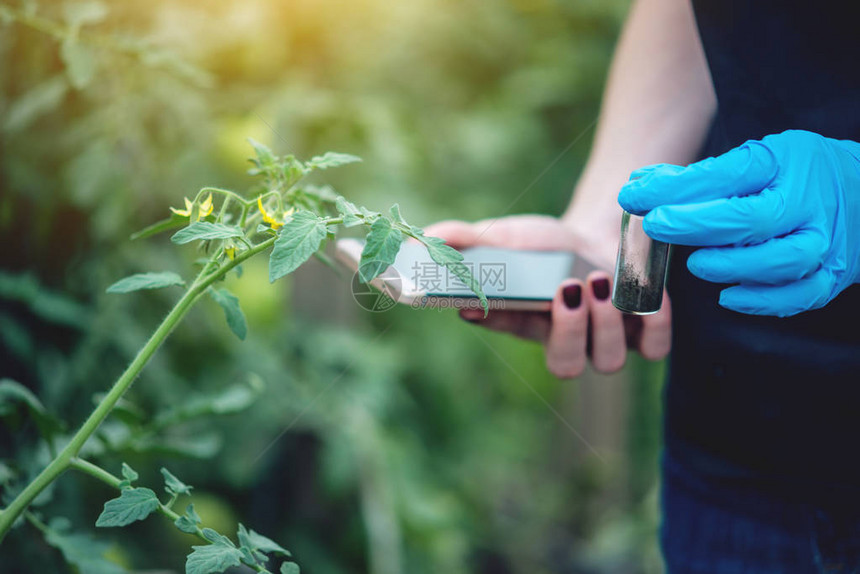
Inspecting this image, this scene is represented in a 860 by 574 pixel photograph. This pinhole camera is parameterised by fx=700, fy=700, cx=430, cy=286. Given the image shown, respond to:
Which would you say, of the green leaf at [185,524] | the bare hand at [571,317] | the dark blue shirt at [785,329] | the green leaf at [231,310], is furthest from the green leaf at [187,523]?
the dark blue shirt at [785,329]

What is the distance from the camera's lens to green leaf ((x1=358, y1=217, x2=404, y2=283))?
0.39 meters

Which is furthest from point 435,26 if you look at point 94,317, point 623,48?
point 94,317

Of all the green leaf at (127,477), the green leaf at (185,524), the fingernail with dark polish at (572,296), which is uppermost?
the green leaf at (127,477)

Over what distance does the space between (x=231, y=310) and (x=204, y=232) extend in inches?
3.8

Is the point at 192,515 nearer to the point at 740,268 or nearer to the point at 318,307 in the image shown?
the point at 740,268

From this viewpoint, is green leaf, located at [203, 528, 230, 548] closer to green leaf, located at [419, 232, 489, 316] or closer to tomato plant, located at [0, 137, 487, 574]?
tomato plant, located at [0, 137, 487, 574]

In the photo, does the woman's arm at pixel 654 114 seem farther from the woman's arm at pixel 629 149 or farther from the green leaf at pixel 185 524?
the green leaf at pixel 185 524

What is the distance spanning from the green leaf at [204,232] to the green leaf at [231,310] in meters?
0.08

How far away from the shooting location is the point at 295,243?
0.40 m

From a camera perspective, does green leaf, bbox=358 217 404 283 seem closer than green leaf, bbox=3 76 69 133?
Yes

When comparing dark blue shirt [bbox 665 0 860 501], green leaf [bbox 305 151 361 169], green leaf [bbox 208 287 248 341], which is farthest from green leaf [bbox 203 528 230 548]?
dark blue shirt [bbox 665 0 860 501]

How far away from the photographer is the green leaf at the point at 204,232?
1.30ft

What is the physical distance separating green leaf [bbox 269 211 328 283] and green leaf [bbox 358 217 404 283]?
3 centimetres

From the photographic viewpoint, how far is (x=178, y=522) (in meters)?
0.41
